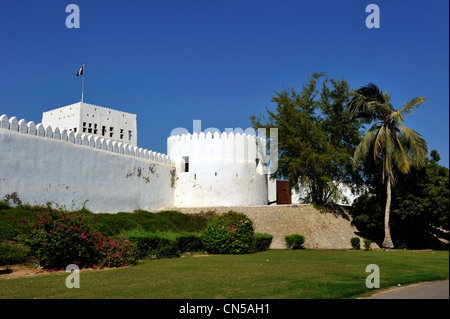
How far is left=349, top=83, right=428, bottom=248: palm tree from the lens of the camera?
23406mm

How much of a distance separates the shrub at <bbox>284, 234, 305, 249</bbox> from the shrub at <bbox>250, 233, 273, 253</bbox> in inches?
52.8

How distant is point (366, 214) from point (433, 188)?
4.96 m

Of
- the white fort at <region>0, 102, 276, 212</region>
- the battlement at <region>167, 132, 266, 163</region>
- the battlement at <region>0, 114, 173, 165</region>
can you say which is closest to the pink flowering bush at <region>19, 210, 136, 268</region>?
the white fort at <region>0, 102, 276, 212</region>

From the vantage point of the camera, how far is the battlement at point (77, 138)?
73.7ft

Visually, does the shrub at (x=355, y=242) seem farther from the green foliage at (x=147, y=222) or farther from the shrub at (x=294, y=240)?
the green foliage at (x=147, y=222)

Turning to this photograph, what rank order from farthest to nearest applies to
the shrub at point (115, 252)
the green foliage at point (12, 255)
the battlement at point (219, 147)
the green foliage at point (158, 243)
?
the battlement at point (219, 147) → the green foliage at point (158, 243) → the shrub at point (115, 252) → the green foliage at point (12, 255)

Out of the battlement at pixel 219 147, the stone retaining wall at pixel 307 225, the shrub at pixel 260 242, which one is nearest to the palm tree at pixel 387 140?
the stone retaining wall at pixel 307 225

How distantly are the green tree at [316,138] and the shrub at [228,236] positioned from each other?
33.5 ft

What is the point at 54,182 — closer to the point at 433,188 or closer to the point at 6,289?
the point at 6,289

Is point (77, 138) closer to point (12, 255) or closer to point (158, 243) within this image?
point (158, 243)

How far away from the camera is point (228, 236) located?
61.6ft

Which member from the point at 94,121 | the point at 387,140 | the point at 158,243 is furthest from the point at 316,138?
the point at 94,121

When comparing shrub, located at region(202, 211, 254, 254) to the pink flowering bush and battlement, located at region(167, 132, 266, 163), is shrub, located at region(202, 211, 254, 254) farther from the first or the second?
battlement, located at region(167, 132, 266, 163)

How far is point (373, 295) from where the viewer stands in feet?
23.2
